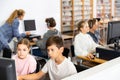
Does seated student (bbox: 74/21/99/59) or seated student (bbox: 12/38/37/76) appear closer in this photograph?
seated student (bbox: 12/38/37/76)

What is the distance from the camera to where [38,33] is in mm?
5512

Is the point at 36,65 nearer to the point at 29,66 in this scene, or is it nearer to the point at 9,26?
the point at 29,66

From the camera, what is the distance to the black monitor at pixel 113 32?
267 cm

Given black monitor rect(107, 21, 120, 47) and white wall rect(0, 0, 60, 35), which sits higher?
white wall rect(0, 0, 60, 35)

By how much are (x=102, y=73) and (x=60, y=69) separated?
2.28 feet

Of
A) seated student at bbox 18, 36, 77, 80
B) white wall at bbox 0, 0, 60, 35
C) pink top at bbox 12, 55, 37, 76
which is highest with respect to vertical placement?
white wall at bbox 0, 0, 60, 35

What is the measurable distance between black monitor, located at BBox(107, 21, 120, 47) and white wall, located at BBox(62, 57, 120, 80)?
5.33 feet

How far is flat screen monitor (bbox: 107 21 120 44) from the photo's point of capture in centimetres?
267

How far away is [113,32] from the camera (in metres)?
2.72

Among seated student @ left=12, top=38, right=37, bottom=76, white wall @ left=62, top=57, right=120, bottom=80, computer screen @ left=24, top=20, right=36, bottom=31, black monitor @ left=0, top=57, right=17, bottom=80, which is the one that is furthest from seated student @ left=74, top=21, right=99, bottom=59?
black monitor @ left=0, top=57, right=17, bottom=80

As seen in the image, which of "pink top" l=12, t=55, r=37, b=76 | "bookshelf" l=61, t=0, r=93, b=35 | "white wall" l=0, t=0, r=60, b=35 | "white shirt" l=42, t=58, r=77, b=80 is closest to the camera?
"white shirt" l=42, t=58, r=77, b=80

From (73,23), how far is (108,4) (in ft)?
8.38

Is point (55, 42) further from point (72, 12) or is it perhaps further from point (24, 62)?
point (72, 12)

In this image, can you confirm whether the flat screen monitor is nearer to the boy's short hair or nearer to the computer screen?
the boy's short hair
